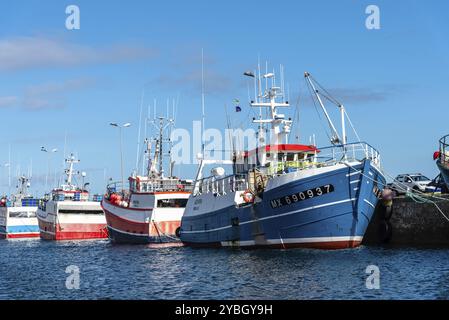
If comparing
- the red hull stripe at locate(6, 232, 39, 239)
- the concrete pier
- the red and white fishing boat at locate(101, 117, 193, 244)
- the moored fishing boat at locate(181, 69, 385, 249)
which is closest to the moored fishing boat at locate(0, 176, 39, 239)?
the red hull stripe at locate(6, 232, 39, 239)

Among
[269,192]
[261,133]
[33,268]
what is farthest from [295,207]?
[33,268]

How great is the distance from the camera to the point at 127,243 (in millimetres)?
58188

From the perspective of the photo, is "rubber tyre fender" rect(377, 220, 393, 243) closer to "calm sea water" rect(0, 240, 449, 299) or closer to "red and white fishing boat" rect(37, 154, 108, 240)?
"calm sea water" rect(0, 240, 449, 299)

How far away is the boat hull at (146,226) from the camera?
184ft

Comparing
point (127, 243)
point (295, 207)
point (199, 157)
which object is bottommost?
point (127, 243)

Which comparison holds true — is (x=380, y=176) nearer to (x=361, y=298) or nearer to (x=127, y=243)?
(x=361, y=298)

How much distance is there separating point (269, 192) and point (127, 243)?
956 inches

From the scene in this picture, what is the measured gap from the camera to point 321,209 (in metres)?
35.5

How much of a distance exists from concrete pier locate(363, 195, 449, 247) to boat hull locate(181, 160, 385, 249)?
1.78 meters

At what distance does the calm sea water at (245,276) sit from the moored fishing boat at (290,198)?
123 centimetres

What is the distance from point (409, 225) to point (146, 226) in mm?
25144

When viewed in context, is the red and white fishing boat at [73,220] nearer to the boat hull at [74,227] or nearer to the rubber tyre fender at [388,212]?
the boat hull at [74,227]

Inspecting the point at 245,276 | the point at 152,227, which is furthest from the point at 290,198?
the point at 152,227

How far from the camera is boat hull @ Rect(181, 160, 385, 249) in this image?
3531 centimetres
